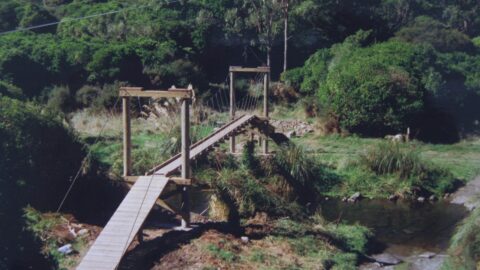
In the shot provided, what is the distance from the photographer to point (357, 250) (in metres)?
14.8

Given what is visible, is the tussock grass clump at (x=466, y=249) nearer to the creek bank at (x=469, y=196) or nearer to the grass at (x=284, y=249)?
the grass at (x=284, y=249)

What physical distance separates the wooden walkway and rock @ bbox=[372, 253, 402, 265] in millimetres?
4209

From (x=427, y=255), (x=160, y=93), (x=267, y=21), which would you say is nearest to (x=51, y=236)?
(x=160, y=93)

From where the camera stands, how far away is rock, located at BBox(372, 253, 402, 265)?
14.5m

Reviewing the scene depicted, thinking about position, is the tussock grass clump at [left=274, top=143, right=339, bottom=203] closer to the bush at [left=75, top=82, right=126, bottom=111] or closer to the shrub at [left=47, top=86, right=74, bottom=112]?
the bush at [left=75, top=82, right=126, bottom=111]

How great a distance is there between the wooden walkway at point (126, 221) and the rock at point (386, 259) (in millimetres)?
4209

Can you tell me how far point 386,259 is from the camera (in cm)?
1472

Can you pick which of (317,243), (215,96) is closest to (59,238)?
(317,243)

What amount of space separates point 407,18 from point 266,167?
22.1 m

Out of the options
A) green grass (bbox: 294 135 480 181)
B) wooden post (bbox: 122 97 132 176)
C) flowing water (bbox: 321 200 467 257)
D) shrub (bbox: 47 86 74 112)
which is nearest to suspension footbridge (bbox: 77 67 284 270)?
wooden post (bbox: 122 97 132 176)

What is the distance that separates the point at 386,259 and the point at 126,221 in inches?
197

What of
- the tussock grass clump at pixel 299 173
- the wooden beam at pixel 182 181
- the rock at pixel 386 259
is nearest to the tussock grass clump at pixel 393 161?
the tussock grass clump at pixel 299 173

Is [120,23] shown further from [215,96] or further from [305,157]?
[305,157]

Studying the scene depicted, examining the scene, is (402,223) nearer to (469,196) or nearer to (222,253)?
(469,196)
